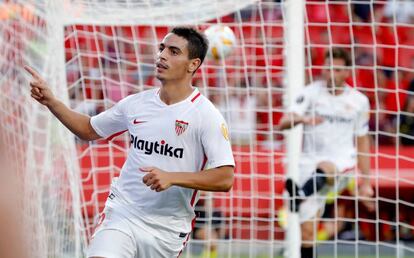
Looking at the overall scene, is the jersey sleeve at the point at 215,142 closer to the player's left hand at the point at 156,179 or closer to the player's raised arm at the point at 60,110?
the player's left hand at the point at 156,179

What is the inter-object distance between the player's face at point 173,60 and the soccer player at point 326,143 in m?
3.26

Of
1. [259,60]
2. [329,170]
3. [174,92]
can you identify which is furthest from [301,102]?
[174,92]

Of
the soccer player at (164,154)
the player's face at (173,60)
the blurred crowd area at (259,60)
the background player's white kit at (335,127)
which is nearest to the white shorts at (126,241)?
the soccer player at (164,154)

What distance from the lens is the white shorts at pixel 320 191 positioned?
28.7 feet

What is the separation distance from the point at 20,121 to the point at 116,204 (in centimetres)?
272

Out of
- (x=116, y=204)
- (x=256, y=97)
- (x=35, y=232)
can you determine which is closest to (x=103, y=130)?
(x=116, y=204)

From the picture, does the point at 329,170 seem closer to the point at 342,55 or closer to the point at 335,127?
the point at 335,127

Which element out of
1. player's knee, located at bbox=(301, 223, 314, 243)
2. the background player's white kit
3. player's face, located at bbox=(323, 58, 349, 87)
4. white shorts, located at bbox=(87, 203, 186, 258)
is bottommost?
white shorts, located at bbox=(87, 203, 186, 258)

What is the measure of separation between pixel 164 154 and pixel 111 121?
449mm

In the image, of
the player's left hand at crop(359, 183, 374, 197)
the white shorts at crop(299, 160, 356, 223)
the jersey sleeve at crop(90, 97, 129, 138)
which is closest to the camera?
the jersey sleeve at crop(90, 97, 129, 138)

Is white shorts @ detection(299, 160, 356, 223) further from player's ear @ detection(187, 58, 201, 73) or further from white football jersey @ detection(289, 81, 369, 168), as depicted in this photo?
player's ear @ detection(187, 58, 201, 73)

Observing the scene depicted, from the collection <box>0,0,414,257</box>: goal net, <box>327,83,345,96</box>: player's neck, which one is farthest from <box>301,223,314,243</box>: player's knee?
<box>327,83,345,96</box>: player's neck

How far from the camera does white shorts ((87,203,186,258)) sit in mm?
5211

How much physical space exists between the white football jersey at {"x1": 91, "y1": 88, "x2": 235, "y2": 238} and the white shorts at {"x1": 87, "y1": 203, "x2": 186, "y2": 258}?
72 millimetres
